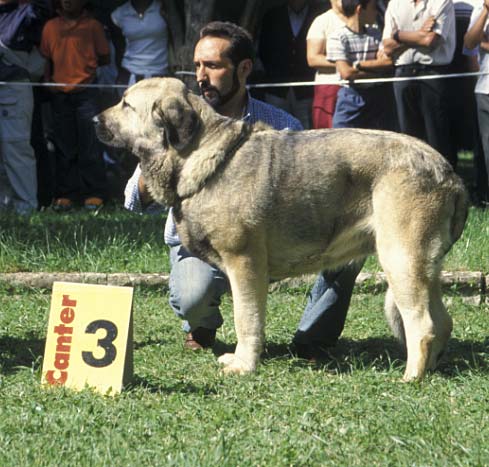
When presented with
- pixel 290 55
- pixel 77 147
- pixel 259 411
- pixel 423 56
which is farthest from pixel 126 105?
pixel 290 55

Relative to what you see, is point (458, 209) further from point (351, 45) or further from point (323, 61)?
point (323, 61)

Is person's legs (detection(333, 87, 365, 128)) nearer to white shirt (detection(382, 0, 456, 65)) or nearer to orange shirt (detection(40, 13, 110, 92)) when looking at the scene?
white shirt (detection(382, 0, 456, 65))

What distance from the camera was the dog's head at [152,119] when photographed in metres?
5.47

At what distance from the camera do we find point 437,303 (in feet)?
18.5

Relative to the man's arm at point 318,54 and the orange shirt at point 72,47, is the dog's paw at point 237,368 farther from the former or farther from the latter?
the orange shirt at point 72,47

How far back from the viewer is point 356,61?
33.4 feet

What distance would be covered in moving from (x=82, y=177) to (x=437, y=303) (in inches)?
258

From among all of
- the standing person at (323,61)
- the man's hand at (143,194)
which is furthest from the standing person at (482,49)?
the man's hand at (143,194)

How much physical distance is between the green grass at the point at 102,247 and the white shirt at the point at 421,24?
1461 millimetres

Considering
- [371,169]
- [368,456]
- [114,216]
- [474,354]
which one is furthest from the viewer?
[114,216]

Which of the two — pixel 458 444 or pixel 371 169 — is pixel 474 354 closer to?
pixel 371 169

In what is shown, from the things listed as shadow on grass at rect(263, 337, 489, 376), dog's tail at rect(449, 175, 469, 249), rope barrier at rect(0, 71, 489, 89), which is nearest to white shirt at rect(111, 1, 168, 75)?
rope barrier at rect(0, 71, 489, 89)

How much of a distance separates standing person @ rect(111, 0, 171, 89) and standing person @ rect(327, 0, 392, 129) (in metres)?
2.61

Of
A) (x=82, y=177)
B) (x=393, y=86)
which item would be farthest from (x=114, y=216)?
(x=393, y=86)
